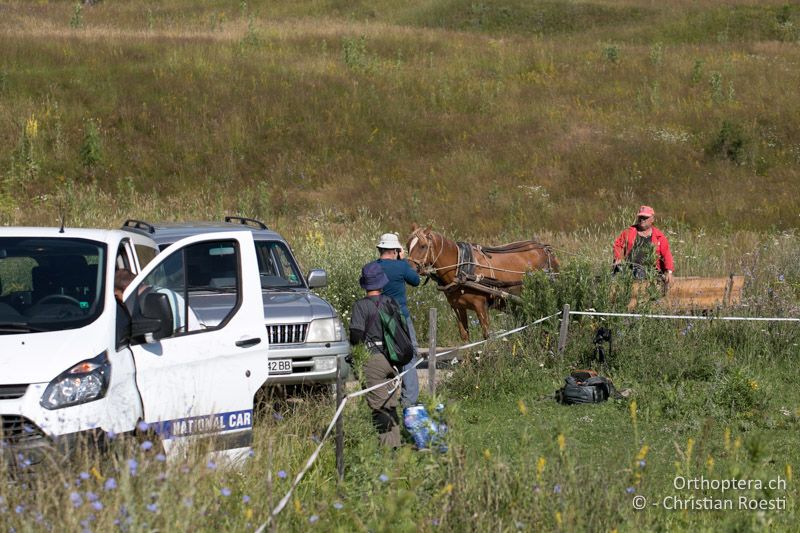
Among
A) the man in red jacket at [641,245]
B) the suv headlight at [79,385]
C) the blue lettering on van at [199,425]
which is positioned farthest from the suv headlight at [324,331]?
the man in red jacket at [641,245]

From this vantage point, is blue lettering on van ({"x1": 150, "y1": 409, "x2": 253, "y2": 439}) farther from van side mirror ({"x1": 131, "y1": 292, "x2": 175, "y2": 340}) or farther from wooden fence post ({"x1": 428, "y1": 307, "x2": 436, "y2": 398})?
wooden fence post ({"x1": 428, "y1": 307, "x2": 436, "y2": 398})

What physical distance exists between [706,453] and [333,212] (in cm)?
1919

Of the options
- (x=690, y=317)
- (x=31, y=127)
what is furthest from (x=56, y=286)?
(x=31, y=127)

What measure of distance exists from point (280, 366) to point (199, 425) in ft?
11.4

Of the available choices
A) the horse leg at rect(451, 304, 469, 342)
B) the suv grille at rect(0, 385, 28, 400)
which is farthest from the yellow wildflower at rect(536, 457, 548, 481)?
the horse leg at rect(451, 304, 469, 342)

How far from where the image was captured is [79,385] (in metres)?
6.43

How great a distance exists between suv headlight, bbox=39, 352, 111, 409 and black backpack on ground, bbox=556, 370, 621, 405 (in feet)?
19.0

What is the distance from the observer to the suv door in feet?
23.1

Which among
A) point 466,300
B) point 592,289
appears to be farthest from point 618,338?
point 466,300

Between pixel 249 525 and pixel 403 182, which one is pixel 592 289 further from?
pixel 403 182

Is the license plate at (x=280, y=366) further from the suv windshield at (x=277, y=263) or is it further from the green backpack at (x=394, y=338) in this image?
the suv windshield at (x=277, y=263)

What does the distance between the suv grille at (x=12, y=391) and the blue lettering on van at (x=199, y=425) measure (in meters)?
0.78

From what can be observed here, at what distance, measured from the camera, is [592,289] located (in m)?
13.3

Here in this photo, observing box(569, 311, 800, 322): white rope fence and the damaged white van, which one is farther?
box(569, 311, 800, 322): white rope fence
